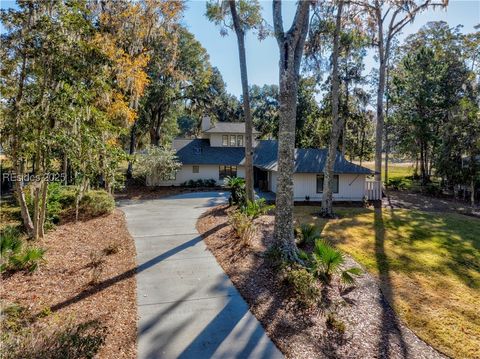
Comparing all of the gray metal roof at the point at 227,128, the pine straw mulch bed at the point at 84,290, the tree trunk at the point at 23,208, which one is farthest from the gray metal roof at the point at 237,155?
the tree trunk at the point at 23,208

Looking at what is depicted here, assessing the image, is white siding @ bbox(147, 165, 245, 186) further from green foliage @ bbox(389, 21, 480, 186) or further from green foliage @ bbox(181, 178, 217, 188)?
green foliage @ bbox(389, 21, 480, 186)

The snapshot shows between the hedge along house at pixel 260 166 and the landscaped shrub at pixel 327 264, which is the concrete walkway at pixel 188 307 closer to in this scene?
the landscaped shrub at pixel 327 264

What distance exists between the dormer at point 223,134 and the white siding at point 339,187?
863cm

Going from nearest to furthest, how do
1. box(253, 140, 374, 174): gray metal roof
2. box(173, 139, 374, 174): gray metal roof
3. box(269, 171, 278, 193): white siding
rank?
box(253, 140, 374, 174): gray metal roof < box(173, 139, 374, 174): gray metal roof < box(269, 171, 278, 193): white siding

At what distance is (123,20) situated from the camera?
54.4 feet

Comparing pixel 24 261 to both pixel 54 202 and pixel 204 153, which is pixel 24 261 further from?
pixel 204 153

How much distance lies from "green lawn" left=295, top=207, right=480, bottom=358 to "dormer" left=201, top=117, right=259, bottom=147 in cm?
1199

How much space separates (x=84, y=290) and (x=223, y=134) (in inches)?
862

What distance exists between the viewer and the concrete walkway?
4.90 metres

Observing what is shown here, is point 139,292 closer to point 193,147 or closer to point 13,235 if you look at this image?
point 13,235

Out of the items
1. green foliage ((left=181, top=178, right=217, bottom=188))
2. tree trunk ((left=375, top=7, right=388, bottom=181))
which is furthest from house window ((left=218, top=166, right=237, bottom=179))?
tree trunk ((left=375, top=7, right=388, bottom=181))

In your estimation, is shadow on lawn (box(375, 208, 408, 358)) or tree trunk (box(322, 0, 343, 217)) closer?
shadow on lawn (box(375, 208, 408, 358))

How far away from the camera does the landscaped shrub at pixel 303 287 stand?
6.32 m

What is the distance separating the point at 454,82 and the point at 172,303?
2862 cm
